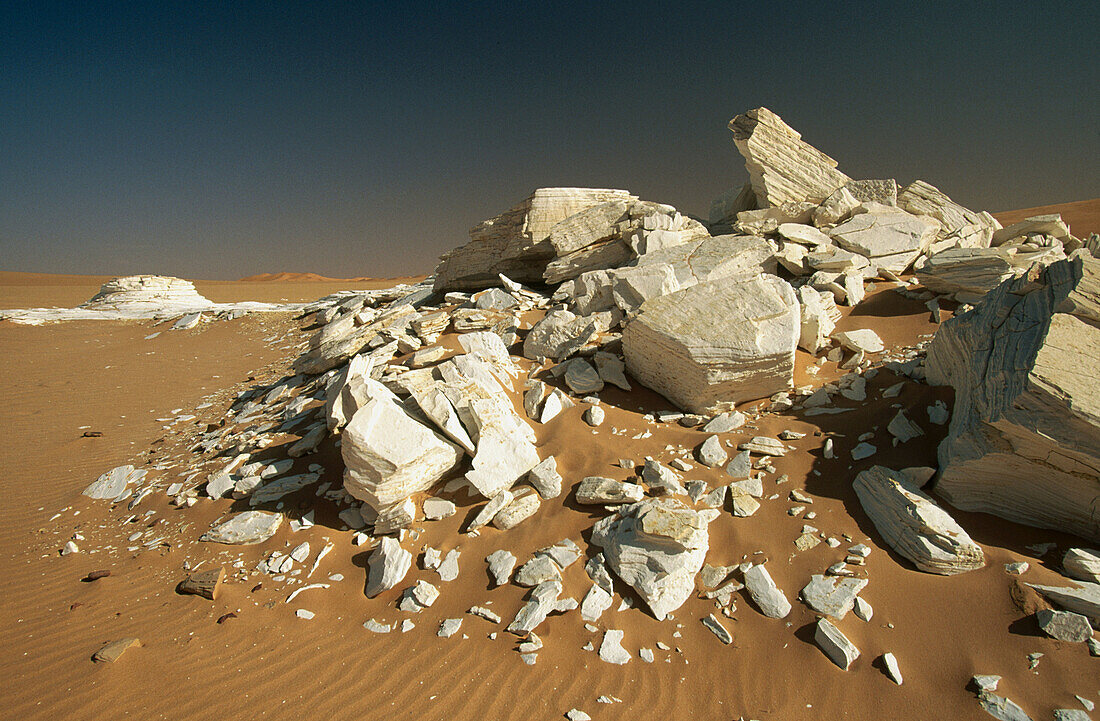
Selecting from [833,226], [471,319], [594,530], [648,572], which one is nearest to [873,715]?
[648,572]

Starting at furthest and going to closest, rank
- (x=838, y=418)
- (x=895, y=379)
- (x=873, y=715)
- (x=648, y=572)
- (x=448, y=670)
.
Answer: (x=895, y=379) < (x=838, y=418) < (x=648, y=572) < (x=448, y=670) < (x=873, y=715)

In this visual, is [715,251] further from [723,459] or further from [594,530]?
[594,530]

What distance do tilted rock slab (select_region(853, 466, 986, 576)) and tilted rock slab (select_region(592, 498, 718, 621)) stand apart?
1250 mm

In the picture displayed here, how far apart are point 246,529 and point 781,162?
10464mm

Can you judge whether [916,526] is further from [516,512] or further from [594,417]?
[516,512]

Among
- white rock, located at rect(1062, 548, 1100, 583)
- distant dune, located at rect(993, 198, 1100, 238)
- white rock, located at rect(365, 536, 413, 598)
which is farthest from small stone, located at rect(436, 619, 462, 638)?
distant dune, located at rect(993, 198, 1100, 238)

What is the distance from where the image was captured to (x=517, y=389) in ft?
18.6

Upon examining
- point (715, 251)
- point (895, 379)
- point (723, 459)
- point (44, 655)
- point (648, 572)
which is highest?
point (715, 251)

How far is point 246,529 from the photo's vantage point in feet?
14.9

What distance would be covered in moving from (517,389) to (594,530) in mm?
2239

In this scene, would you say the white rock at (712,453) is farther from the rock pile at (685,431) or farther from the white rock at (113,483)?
the white rock at (113,483)

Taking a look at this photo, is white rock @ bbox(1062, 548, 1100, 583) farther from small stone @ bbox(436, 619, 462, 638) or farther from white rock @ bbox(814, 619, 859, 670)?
small stone @ bbox(436, 619, 462, 638)

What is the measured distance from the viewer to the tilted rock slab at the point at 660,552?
328 cm

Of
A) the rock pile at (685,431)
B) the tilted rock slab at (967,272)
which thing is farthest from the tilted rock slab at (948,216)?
the tilted rock slab at (967,272)
